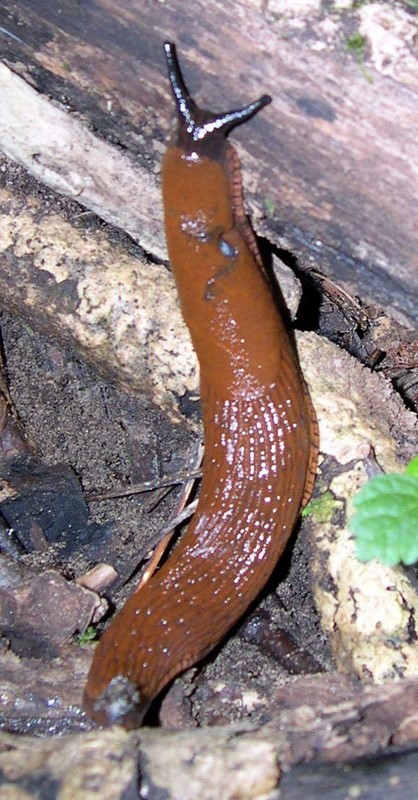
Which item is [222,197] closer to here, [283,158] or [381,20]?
[283,158]

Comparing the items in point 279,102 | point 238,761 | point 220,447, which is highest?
point 279,102

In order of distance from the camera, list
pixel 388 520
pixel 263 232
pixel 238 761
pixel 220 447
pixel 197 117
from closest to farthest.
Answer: pixel 238 761 < pixel 388 520 < pixel 197 117 < pixel 263 232 < pixel 220 447

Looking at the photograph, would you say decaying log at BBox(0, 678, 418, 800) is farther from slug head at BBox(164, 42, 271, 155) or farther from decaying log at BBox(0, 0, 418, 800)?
slug head at BBox(164, 42, 271, 155)

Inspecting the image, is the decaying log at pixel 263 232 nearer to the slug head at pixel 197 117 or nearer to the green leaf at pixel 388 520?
the slug head at pixel 197 117

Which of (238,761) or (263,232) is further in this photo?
(263,232)

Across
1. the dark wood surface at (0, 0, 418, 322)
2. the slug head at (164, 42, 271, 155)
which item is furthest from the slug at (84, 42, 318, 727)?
the dark wood surface at (0, 0, 418, 322)

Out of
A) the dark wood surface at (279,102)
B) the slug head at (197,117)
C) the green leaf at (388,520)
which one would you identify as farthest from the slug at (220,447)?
the green leaf at (388,520)

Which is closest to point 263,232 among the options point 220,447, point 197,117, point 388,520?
point 197,117

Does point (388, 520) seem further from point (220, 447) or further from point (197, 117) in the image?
point (197, 117)
